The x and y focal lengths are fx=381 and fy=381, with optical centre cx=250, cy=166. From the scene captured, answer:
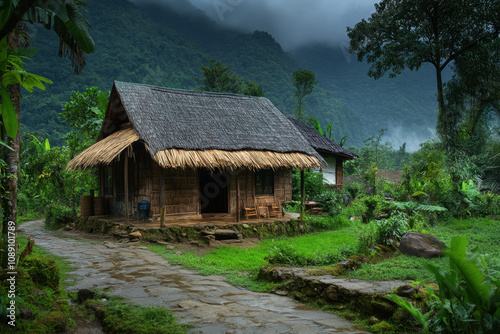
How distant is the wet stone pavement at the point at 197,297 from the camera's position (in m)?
4.18

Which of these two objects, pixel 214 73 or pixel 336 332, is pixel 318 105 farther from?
pixel 336 332

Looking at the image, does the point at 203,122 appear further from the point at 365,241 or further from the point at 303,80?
the point at 303,80

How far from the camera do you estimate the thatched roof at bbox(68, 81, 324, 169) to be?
10766 mm

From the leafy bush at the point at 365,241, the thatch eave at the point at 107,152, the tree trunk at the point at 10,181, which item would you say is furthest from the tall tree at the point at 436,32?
the tree trunk at the point at 10,181

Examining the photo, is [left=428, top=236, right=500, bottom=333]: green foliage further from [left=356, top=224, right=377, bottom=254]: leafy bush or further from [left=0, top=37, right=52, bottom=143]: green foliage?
[left=356, top=224, right=377, bottom=254]: leafy bush

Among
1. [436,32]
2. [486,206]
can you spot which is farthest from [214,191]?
[436,32]

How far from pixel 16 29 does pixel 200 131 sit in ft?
25.5

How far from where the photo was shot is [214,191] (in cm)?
1438

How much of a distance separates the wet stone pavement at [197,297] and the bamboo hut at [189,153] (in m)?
3.32

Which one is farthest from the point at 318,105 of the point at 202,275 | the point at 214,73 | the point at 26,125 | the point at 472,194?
the point at 202,275

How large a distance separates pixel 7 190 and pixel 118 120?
9.81 m

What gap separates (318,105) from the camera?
6153cm

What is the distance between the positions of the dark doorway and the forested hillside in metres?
9.00

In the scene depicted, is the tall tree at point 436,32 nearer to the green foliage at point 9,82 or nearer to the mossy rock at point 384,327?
the mossy rock at point 384,327
